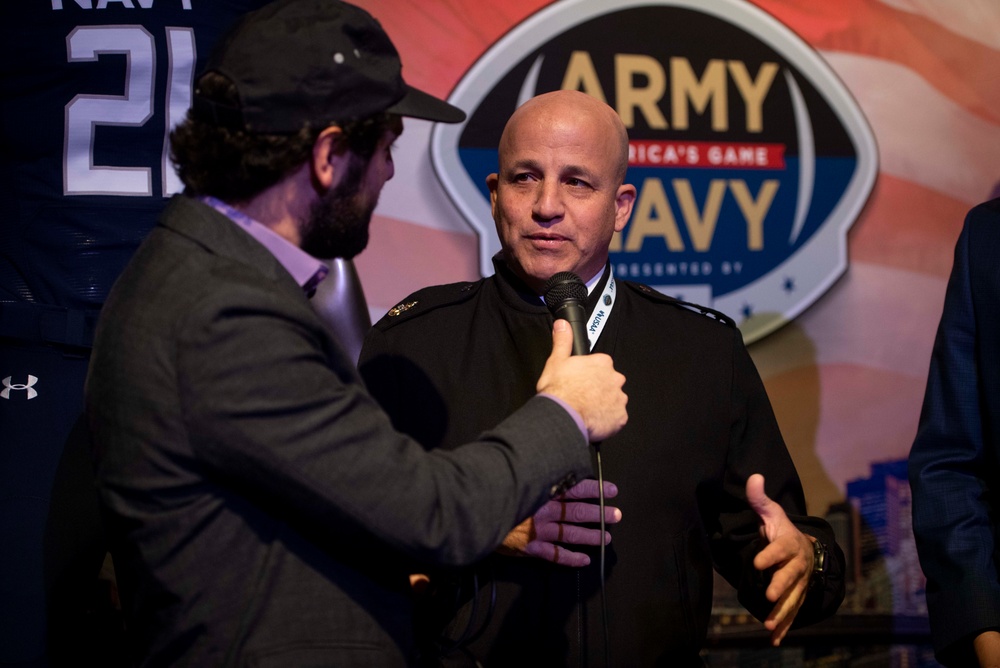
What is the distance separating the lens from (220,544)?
3.73 feet

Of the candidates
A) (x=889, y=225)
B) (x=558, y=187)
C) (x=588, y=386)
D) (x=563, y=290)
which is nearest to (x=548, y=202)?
(x=558, y=187)

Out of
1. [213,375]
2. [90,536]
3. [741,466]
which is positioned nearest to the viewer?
[213,375]

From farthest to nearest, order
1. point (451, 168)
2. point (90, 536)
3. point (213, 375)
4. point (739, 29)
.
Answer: point (739, 29), point (451, 168), point (90, 536), point (213, 375)

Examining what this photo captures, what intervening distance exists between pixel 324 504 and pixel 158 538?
9.2 inches

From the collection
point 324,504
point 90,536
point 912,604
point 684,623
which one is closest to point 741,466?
point 684,623

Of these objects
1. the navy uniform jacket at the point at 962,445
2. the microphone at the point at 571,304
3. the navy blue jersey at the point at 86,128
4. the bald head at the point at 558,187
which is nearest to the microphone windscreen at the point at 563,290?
the microphone at the point at 571,304

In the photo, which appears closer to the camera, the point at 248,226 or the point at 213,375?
the point at 213,375

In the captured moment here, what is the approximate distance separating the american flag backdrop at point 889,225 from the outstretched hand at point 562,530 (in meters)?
1.52

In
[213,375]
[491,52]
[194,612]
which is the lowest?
[194,612]

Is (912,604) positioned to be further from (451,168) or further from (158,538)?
(158,538)

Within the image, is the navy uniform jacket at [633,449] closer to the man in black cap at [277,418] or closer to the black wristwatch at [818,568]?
the black wristwatch at [818,568]

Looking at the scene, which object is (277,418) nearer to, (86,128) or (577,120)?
(577,120)

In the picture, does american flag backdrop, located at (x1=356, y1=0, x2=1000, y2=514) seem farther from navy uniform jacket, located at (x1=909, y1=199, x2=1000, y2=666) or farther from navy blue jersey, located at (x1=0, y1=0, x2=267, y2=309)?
navy blue jersey, located at (x1=0, y1=0, x2=267, y2=309)

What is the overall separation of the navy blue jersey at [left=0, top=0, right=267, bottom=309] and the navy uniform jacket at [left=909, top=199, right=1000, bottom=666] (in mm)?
1664
